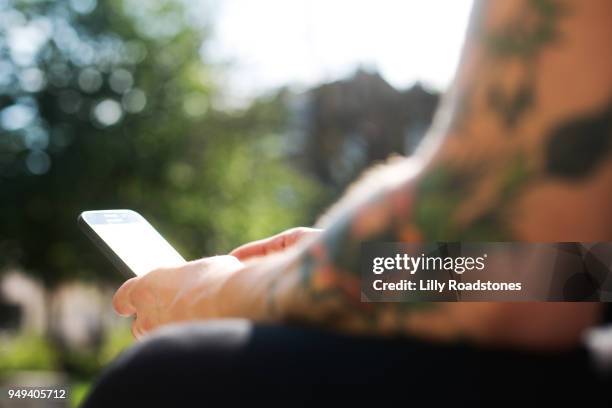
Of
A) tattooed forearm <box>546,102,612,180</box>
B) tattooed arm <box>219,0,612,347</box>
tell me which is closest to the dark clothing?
tattooed arm <box>219,0,612,347</box>

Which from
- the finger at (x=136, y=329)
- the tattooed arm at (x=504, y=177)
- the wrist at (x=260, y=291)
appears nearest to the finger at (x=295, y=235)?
the finger at (x=136, y=329)

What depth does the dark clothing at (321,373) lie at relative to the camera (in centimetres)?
59

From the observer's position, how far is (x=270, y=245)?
4.63 feet

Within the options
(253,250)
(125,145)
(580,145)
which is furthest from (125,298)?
(125,145)

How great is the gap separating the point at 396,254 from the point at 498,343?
125 mm

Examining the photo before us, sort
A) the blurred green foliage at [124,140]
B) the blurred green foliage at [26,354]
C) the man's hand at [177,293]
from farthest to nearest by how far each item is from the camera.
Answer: the blurred green foliage at [26,354]
the blurred green foliage at [124,140]
the man's hand at [177,293]

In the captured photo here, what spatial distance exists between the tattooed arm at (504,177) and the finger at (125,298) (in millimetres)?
467

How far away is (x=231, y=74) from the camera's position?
17.8 m

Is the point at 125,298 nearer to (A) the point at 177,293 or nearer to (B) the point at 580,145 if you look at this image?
(A) the point at 177,293

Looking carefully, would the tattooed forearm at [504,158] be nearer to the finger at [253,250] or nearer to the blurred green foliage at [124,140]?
the finger at [253,250]

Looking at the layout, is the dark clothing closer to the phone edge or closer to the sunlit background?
the phone edge

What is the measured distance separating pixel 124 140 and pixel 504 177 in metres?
16.1

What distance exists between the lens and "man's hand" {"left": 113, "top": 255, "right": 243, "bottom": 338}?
951 mm

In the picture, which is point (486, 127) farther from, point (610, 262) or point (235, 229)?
point (235, 229)
